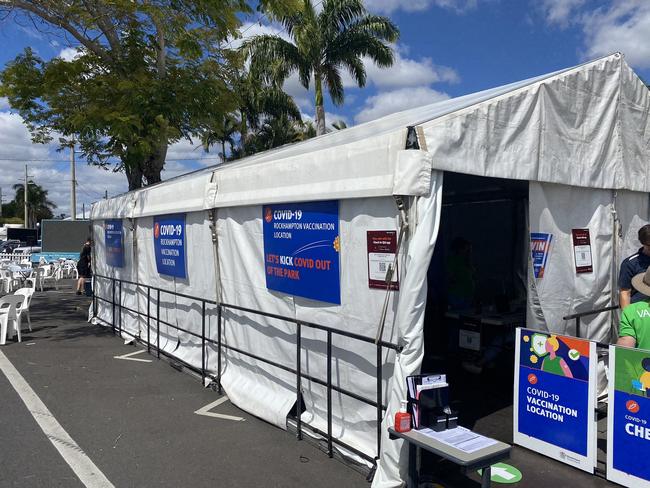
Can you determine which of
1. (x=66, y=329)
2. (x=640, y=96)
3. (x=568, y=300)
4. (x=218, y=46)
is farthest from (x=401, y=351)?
(x=218, y=46)

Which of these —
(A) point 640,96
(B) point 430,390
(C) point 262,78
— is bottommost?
(B) point 430,390

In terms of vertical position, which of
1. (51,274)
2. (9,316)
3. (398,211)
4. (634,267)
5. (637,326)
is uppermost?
(398,211)

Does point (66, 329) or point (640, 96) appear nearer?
point (640, 96)

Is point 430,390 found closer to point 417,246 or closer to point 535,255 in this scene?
point 417,246

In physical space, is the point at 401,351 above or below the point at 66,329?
above

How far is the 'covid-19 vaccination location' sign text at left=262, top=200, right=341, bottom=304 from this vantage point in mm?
4551

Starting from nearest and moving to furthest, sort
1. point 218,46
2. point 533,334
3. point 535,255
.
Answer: point 533,334
point 535,255
point 218,46

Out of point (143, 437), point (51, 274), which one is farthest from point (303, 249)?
point (51, 274)

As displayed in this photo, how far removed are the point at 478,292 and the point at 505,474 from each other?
4385 mm

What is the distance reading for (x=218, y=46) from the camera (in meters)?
12.0

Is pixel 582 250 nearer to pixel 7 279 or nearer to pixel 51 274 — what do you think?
pixel 7 279

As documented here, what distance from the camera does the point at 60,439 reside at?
4.82m

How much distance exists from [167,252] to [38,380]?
2.40 meters

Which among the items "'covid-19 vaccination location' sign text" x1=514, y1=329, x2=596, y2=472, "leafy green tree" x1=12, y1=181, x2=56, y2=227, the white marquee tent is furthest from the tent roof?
"leafy green tree" x1=12, y1=181, x2=56, y2=227
